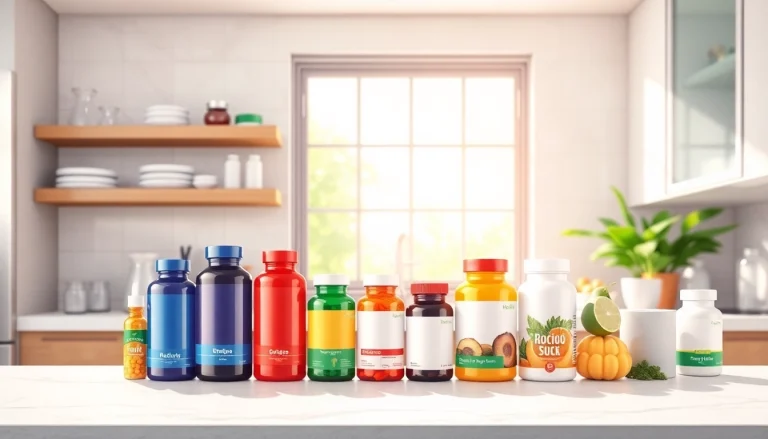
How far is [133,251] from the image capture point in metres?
3.95

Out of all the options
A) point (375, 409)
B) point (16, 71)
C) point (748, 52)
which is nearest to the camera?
point (375, 409)

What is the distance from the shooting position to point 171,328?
125 centimetres

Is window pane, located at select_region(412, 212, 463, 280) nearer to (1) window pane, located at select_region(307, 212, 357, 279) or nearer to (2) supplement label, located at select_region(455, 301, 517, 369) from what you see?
(1) window pane, located at select_region(307, 212, 357, 279)

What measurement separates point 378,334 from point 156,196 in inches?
104

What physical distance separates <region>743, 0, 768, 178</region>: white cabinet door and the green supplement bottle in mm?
1855

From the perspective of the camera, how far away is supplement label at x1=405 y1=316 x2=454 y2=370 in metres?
1.23

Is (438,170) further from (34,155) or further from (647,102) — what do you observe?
(34,155)

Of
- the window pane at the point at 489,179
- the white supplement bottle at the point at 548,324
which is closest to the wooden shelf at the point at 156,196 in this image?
the window pane at the point at 489,179

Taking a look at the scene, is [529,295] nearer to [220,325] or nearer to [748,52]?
[220,325]

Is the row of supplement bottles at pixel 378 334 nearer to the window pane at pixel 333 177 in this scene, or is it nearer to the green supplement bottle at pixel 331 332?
the green supplement bottle at pixel 331 332

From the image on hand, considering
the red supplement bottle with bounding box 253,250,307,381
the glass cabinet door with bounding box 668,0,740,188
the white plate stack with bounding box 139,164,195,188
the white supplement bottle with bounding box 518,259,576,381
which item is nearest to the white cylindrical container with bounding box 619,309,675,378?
the white supplement bottle with bounding box 518,259,576,381

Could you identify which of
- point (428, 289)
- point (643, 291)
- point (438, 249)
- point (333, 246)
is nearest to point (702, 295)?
point (428, 289)

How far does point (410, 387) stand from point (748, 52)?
203 cm

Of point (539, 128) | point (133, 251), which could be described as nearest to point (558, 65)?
point (539, 128)
